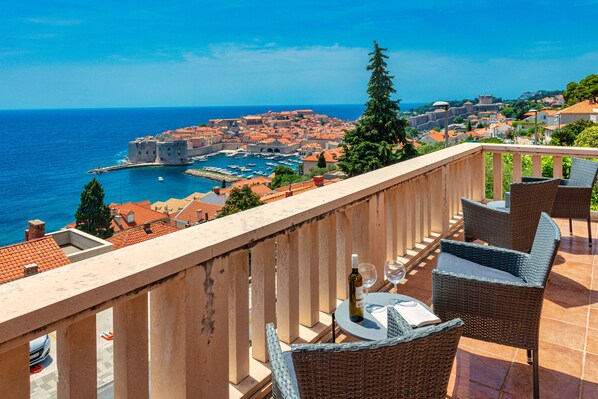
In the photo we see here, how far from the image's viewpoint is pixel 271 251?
70.9 inches

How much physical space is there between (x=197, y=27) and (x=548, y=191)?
12009cm

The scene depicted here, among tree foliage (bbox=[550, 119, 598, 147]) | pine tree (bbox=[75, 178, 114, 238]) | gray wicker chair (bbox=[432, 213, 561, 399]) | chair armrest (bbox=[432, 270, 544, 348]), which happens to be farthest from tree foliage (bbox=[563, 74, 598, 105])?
chair armrest (bbox=[432, 270, 544, 348])

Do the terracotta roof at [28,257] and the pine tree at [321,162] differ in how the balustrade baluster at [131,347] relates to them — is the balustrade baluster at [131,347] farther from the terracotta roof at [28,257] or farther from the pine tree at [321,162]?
the pine tree at [321,162]

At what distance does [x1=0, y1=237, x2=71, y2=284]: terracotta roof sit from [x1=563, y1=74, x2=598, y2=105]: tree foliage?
155ft

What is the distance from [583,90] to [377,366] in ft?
173

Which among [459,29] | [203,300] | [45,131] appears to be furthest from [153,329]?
[45,131]

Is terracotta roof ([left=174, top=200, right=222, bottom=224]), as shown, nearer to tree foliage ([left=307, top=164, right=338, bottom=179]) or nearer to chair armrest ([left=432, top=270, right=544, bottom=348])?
tree foliage ([left=307, top=164, right=338, bottom=179])

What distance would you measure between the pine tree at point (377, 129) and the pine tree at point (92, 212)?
17.5 m

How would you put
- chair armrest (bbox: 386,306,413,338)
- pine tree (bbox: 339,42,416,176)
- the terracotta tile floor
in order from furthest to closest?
1. pine tree (bbox: 339,42,416,176)
2. the terracotta tile floor
3. chair armrest (bbox: 386,306,413,338)

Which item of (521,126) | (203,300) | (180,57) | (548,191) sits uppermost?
(180,57)

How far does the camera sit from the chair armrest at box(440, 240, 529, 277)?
2348 millimetres

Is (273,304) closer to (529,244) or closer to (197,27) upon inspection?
(529,244)

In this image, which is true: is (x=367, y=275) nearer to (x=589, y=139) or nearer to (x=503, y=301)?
(x=503, y=301)

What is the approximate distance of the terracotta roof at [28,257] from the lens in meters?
12.8
